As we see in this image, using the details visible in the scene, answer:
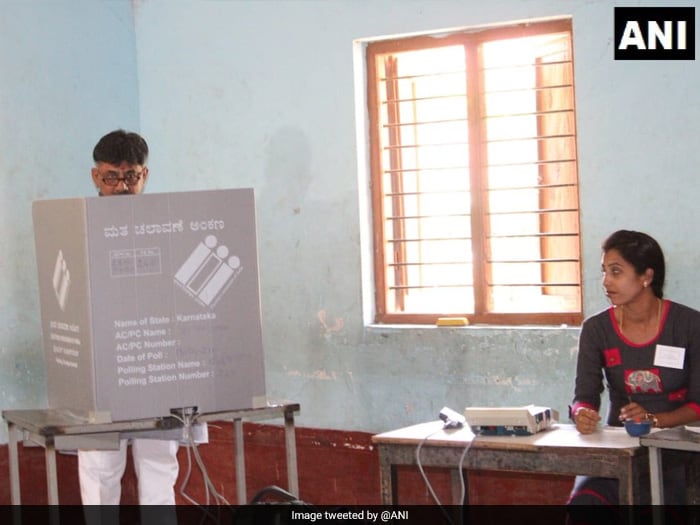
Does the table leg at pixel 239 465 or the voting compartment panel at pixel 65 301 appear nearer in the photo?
the voting compartment panel at pixel 65 301

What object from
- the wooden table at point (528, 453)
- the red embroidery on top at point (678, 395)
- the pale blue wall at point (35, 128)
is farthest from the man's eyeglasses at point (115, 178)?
the red embroidery on top at point (678, 395)

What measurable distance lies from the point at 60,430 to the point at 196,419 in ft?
1.30

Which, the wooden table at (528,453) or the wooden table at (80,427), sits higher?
the wooden table at (80,427)

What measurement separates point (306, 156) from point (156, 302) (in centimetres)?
212

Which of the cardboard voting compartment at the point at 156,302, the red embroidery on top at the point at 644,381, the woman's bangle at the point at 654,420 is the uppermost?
the cardboard voting compartment at the point at 156,302

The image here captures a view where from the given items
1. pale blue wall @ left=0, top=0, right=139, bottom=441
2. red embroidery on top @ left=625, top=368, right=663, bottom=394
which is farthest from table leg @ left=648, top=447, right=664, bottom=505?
pale blue wall @ left=0, top=0, right=139, bottom=441

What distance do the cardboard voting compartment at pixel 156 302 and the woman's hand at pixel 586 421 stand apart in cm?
103

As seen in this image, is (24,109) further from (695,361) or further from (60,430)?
(695,361)

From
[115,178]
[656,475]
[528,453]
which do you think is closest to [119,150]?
[115,178]

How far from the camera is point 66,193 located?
532 centimetres

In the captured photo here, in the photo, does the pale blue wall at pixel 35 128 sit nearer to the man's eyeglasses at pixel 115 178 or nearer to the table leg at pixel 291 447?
the man's eyeglasses at pixel 115 178

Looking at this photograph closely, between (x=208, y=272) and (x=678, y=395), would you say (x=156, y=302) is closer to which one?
(x=208, y=272)

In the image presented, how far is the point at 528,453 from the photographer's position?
343cm

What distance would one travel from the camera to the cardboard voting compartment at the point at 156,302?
3270 millimetres
